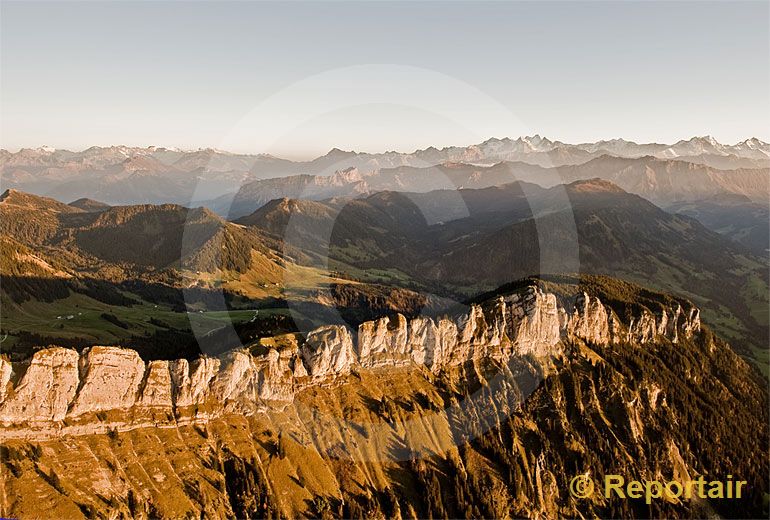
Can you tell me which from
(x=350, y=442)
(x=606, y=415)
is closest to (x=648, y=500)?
(x=606, y=415)

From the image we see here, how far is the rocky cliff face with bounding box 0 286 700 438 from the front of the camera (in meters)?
120

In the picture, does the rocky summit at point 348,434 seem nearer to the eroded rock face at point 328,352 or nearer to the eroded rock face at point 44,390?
the eroded rock face at point 44,390

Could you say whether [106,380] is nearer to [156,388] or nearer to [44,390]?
[156,388]

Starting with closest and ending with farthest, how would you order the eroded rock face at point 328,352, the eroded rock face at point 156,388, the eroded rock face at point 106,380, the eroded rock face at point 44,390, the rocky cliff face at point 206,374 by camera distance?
the eroded rock face at point 44,390, the rocky cliff face at point 206,374, the eroded rock face at point 106,380, the eroded rock face at point 156,388, the eroded rock face at point 328,352

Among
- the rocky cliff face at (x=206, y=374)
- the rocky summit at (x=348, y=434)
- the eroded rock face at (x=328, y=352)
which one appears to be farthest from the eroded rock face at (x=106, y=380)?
the eroded rock face at (x=328, y=352)

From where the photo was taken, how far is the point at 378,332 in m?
175

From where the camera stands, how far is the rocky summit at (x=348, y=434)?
388 ft

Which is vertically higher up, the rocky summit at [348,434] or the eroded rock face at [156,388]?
the eroded rock face at [156,388]

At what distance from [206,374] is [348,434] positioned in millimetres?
48686

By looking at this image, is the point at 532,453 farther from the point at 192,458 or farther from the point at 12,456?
the point at 12,456

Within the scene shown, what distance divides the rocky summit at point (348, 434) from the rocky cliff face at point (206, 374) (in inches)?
16.9

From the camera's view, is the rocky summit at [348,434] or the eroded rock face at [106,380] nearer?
the rocky summit at [348,434]

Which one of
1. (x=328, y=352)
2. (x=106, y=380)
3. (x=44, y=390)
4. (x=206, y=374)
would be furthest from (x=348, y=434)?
(x=44, y=390)

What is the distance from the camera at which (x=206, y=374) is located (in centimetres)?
14162
